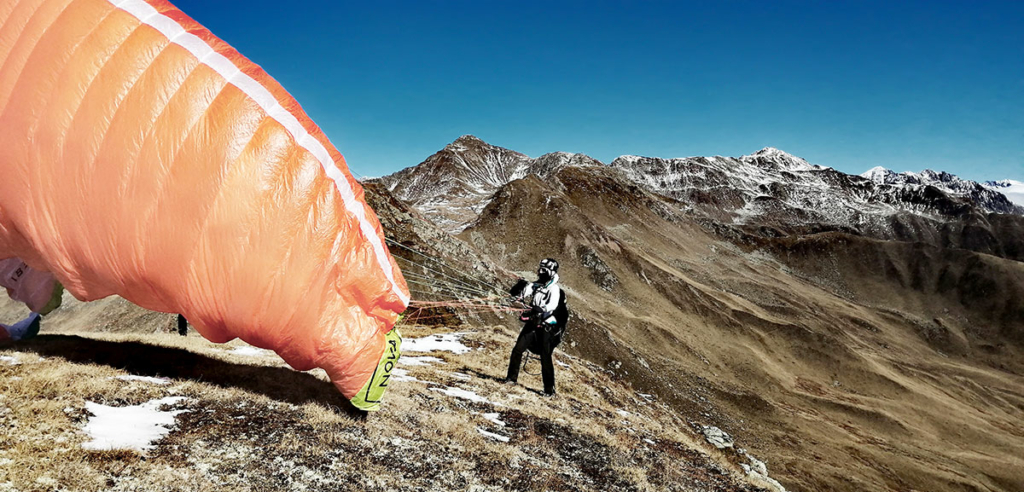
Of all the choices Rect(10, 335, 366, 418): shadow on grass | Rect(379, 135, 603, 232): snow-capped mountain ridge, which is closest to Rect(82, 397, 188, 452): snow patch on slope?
Rect(10, 335, 366, 418): shadow on grass

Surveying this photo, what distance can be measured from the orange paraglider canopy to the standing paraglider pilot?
589 centimetres

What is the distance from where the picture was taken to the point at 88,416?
505 cm

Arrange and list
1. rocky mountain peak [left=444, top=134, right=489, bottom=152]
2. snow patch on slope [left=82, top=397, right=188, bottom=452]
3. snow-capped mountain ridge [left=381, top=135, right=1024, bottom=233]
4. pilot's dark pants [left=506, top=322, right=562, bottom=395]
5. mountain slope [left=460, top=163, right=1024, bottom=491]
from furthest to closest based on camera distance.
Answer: rocky mountain peak [left=444, top=134, right=489, bottom=152]
snow-capped mountain ridge [left=381, top=135, right=1024, bottom=233]
mountain slope [left=460, top=163, right=1024, bottom=491]
pilot's dark pants [left=506, top=322, right=562, bottom=395]
snow patch on slope [left=82, top=397, right=188, bottom=452]

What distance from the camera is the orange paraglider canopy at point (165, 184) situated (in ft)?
17.7

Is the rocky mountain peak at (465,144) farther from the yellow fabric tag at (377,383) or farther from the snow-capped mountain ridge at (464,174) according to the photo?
the yellow fabric tag at (377,383)

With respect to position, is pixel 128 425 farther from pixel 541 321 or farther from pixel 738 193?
pixel 738 193

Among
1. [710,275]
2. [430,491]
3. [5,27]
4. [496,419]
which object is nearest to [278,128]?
[5,27]

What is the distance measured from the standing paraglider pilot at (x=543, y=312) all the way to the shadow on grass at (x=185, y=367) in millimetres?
5104

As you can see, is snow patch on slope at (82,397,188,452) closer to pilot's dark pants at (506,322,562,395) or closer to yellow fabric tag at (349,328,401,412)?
yellow fabric tag at (349,328,401,412)

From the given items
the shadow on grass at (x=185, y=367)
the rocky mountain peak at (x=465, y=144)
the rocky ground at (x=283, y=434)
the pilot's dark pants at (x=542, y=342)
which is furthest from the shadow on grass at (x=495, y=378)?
the rocky mountain peak at (x=465, y=144)

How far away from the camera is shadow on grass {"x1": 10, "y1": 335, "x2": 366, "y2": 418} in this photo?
708 centimetres

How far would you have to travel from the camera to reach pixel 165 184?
5.40 metres

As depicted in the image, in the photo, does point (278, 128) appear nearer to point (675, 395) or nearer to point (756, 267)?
point (675, 395)

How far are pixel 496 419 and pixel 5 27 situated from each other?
31.9 feet
